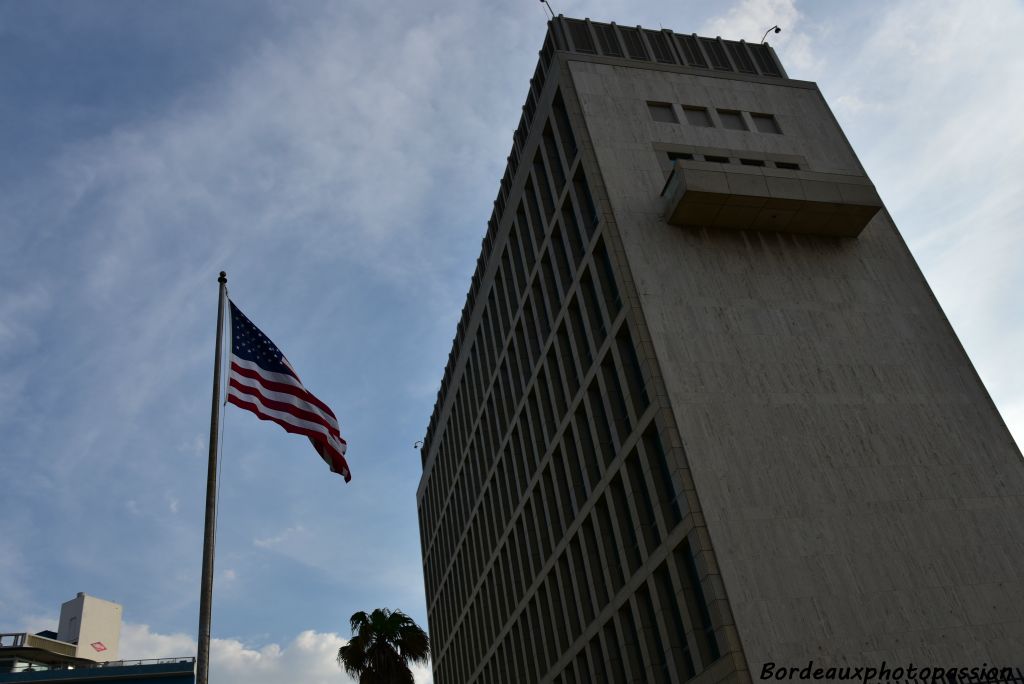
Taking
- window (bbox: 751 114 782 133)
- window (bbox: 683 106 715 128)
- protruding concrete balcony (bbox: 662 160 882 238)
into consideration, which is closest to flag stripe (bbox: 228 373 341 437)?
protruding concrete balcony (bbox: 662 160 882 238)

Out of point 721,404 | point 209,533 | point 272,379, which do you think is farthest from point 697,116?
point 209,533

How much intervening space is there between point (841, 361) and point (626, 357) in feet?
25.3

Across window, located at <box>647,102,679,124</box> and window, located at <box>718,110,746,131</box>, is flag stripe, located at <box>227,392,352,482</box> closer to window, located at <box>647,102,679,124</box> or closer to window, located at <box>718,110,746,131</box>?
window, located at <box>647,102,679,124</box>

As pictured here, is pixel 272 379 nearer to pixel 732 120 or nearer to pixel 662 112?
pixel 662 112

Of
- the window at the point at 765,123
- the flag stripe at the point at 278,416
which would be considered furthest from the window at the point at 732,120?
the flag stripe at the point at 278,416

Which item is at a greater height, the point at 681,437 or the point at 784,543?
the point at 681,437

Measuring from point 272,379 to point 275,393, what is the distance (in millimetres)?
367

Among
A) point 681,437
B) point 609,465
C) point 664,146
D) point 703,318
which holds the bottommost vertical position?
point 681,437

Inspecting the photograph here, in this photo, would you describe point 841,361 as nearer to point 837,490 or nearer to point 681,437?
point 837,490

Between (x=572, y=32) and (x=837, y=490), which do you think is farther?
(x=572, y=32)

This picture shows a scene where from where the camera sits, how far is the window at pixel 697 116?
4009cm

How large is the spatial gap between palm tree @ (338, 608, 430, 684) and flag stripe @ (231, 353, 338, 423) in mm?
32286

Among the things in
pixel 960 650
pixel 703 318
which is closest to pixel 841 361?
pixel 703 318

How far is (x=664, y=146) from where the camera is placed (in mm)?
38125
